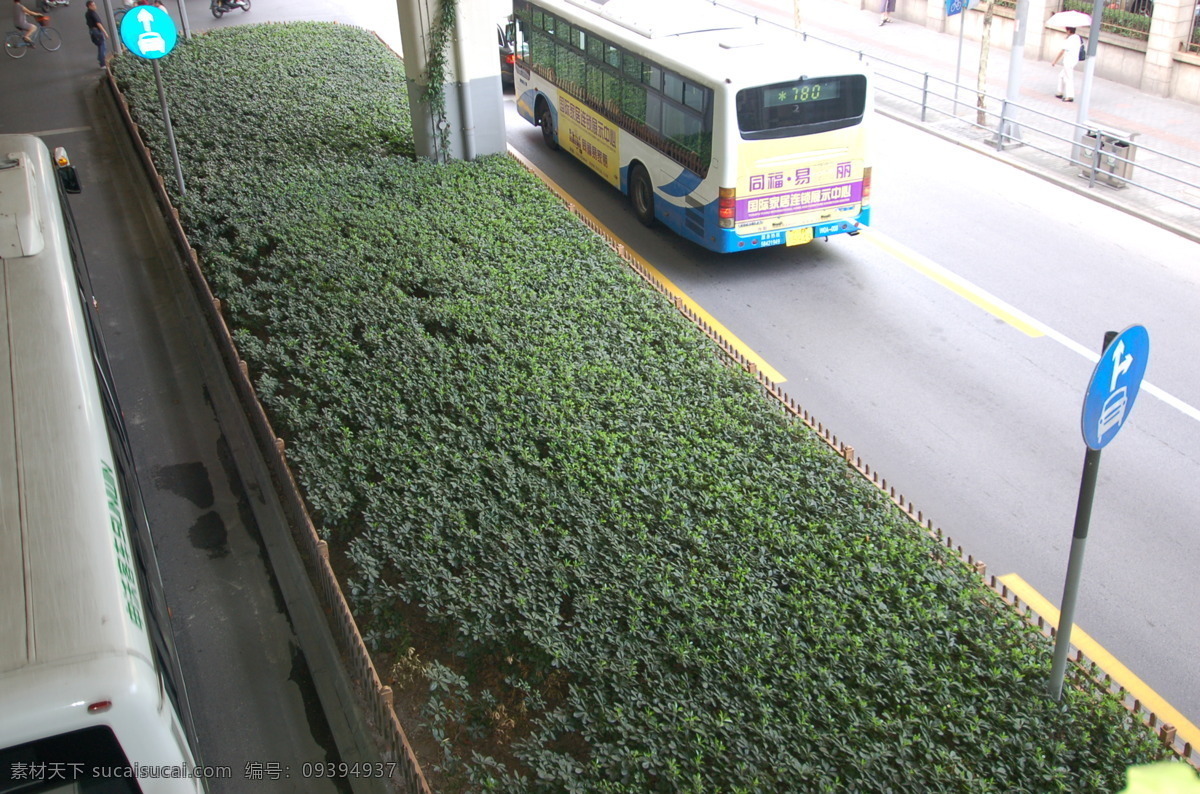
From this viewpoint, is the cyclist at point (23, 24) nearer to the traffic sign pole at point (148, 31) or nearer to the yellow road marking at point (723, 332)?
the traffic sign pole at point (148, 31)

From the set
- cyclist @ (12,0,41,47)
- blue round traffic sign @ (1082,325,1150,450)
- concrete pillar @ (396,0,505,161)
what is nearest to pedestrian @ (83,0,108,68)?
cyclist @ (12,0,41,47)

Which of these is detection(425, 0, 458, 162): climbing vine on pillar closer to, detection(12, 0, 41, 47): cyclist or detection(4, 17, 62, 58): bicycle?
detection(12, 0, 41, 47): cyclist

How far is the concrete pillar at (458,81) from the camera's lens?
48.2 feet

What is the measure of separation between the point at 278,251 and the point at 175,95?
27.6ft

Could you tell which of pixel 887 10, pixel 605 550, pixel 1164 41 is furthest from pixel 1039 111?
pixel 605 550

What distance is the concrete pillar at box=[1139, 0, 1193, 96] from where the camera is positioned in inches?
755

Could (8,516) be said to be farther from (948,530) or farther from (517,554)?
(948,530)

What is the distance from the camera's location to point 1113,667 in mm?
6977

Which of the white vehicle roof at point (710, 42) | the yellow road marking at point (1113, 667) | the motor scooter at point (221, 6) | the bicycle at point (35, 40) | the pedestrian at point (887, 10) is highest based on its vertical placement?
the white vehicle roof at point (710, 42)

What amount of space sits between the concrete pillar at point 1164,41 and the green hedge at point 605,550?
46.1 ft

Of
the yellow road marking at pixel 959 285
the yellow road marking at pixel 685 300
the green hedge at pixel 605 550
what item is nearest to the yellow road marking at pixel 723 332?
the yellow road marking at pixel 685 300

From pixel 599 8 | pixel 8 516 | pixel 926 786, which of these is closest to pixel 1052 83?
pixel 599 8

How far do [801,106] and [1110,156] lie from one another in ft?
18.4

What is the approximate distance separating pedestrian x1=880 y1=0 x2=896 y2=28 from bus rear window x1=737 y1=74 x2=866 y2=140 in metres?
16.4
